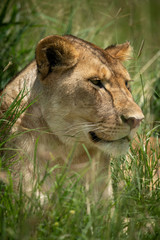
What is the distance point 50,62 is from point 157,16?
781cm

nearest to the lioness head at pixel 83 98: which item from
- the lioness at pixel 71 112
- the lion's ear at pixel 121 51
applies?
the lioness at pixel 71 112

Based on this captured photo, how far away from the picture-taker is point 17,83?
9.23ft

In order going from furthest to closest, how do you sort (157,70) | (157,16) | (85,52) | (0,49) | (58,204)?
(157,16)
(157,70)
(0,49)
(85,52)
(58,204)

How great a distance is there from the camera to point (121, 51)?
10.2 feet

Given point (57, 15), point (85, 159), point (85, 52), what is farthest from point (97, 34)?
point (85, 159)

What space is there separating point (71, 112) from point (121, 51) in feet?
2.77

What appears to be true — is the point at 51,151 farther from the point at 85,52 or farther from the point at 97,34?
the point at 97,34

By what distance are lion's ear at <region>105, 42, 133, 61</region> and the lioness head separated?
436 mm

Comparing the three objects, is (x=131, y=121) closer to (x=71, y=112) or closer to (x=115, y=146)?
(x=115, y=146)

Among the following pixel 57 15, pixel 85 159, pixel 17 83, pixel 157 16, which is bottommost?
pixel 85 159

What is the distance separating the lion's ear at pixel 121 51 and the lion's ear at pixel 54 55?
1.81ft

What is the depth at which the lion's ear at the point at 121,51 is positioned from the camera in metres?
3.10

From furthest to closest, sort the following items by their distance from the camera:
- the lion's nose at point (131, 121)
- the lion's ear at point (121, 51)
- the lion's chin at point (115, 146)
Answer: the lion's ear at point (121, 51) → the lion's chin at point (115, 146) → the lion's nose at point (131, 121)

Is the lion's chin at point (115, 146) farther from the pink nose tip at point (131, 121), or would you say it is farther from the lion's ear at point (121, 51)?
the lion's ear at point (121, 51)
